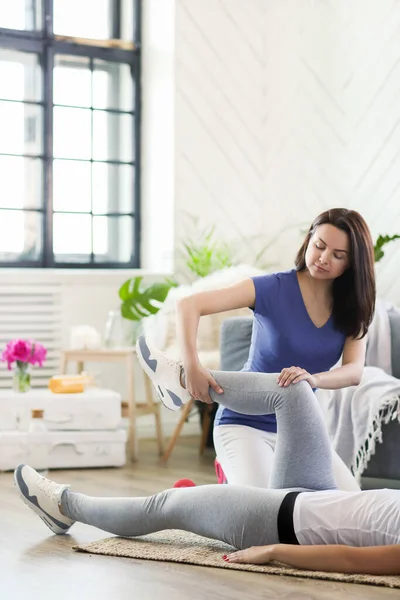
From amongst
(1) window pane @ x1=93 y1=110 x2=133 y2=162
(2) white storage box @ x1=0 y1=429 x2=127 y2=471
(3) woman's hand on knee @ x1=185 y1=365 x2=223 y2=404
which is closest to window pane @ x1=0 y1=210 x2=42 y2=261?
(1) window pane @ x1=93 y1=110 x2=133 y2=162

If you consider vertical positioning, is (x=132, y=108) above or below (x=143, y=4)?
below

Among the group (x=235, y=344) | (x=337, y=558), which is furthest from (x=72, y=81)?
(x=337, y=558)

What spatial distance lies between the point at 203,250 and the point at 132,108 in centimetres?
106

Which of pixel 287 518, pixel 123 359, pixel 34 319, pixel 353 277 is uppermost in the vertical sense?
pixel 353 277

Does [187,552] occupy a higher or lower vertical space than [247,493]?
lower

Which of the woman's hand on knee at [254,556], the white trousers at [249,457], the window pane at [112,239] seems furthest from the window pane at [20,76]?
the woman's hand on knee at [254,556]

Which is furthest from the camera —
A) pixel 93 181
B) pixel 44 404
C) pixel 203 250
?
pixel 93 181

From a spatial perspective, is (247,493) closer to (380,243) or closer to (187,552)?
(187,552)

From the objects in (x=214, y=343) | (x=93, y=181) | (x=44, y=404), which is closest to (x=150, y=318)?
(x=214, y=343)

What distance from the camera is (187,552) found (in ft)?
8.78

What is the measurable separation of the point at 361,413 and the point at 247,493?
115cm

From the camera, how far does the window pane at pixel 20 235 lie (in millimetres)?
5383

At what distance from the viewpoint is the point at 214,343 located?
15.9ft

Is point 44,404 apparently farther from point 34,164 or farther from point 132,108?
point 132,108
